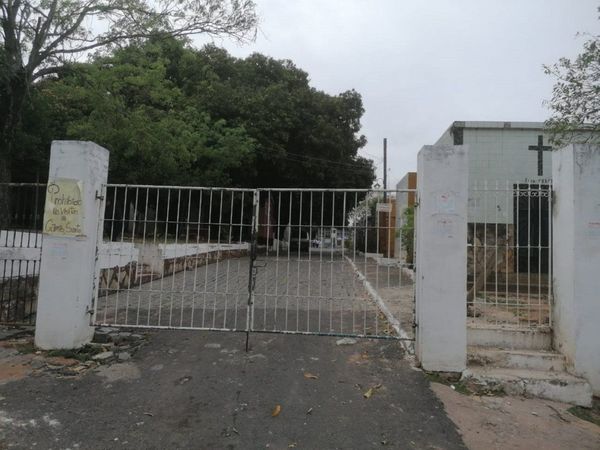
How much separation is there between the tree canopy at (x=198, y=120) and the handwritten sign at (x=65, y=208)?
6174 mm

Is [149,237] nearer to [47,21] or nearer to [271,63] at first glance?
[47,21]

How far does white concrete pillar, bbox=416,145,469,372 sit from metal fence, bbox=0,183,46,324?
5424 mm

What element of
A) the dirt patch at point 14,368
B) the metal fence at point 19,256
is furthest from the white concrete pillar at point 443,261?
the metal fence at point 19,256

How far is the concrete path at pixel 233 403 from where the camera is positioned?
3.60 m

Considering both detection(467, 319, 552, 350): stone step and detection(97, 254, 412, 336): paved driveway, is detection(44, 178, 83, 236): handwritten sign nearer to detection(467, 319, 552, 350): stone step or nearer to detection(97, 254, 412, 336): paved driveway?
detection(97, 254, 412, 336): paved driveway

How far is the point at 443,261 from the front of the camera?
4891mm

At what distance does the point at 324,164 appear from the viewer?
2412 centimetres

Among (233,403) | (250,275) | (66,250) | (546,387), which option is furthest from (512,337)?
(66,250)

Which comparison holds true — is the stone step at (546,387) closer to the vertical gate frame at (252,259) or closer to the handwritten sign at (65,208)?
the vertical gate frame at (252,259)

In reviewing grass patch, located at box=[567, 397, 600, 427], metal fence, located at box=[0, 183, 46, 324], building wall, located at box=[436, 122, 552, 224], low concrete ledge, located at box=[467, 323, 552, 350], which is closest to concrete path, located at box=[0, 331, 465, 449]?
low concrete ledge, located at box=[467, 323, 552, 350]

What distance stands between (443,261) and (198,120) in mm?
16257

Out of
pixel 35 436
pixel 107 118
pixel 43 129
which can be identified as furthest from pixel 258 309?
pixel 43 129

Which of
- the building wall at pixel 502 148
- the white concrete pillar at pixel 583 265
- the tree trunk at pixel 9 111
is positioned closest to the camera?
the white concrete pillar at pixel 583 265

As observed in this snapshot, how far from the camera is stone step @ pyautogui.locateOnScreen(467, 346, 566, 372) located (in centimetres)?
496
